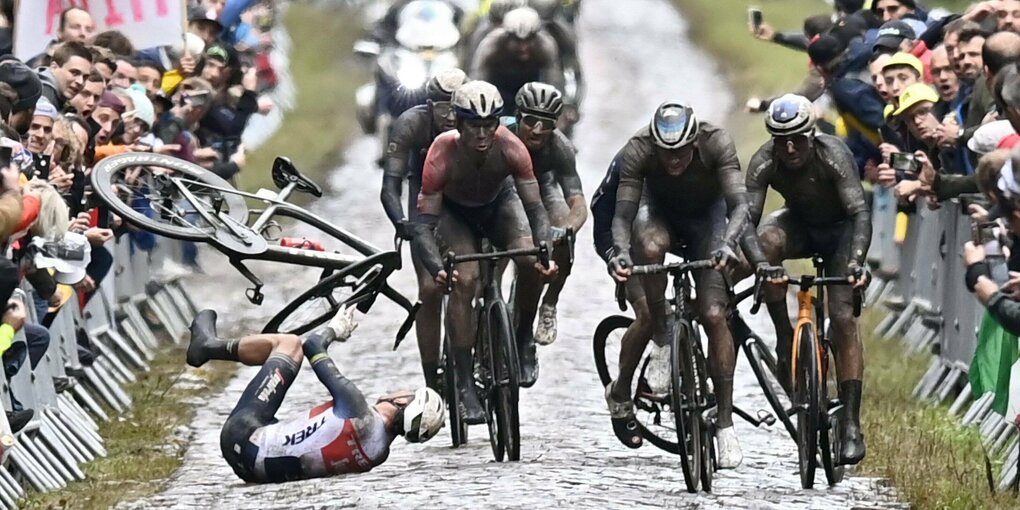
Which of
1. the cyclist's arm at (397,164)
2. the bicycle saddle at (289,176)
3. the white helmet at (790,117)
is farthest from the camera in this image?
the cyclist's arm at (397,164)

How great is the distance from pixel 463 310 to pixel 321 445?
6.86ft

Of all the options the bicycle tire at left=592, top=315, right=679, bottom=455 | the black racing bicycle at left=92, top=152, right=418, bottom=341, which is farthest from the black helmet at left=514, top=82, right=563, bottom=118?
the black racing bicycle at left=92, top=152, right=418, bottom=341

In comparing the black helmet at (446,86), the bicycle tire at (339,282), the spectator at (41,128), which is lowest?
the bicycle tire at (339,282)

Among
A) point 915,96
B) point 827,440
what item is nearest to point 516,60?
point 915,96

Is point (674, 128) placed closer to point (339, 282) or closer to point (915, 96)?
point (339, 282)

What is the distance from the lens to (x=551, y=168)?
16922 mm

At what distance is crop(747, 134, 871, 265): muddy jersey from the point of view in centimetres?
1436

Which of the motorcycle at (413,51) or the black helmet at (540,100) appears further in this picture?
the motorcycle at (413,51)

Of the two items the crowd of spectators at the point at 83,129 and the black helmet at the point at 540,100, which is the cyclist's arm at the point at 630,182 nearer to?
the black helmet at the point at 540,100

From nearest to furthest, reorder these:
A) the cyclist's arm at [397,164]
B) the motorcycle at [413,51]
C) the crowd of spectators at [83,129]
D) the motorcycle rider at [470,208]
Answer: the crowd of spectators at [83,129] < the motorcycle rider at [470,208] < the cyclist's arm at [397,164] < the motorcycle at [413,51]

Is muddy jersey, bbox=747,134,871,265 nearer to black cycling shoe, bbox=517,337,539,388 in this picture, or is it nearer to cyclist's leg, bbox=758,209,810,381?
cyclist's leg, bbox=758,209,810,381

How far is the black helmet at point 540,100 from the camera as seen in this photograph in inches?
644

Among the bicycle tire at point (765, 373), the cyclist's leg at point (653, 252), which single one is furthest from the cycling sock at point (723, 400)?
the cyclist's leg at point (653, 252)

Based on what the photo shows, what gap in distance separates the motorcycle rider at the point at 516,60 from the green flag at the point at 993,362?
786 cm
